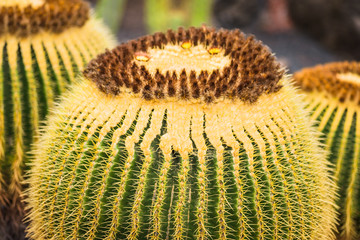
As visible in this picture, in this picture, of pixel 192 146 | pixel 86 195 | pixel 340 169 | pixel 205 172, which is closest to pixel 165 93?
pixel 192 146

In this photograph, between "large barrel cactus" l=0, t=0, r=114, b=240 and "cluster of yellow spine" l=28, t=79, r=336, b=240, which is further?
"large barrel cactus" l=0, t=0, r=114, b=240

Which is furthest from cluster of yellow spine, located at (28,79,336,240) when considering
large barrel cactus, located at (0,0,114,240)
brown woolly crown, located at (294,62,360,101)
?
brown woolly crown, located at (294,62,360,101)

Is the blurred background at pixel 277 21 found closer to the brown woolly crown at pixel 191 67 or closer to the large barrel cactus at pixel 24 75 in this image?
the large barrel cactus at pixel 24 75

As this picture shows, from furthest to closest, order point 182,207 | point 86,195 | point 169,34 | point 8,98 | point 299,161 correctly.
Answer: point 8,98 < point 169,34 < point 299,161 < point 86,195 < point 182,207

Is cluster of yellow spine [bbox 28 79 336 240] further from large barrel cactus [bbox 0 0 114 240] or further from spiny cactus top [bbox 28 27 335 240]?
large barrel cactus [bbox 0 0 114 240]

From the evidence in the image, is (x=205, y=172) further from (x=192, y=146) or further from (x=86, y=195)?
(x=86, y=195)

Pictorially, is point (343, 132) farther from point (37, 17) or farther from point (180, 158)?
point (37, 17)

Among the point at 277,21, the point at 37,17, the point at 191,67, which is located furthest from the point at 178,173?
the point at 277,21
